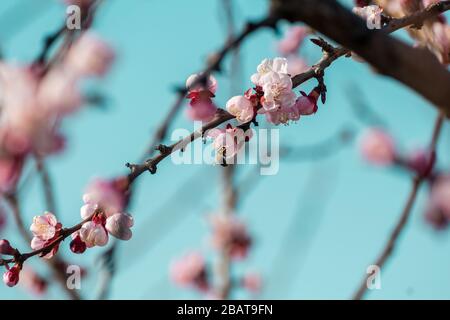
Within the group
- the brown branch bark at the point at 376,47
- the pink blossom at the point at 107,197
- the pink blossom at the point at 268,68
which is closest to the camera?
the brown branch bark at the point at 376,47

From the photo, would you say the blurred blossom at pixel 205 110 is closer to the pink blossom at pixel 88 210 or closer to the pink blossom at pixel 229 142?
the pink blossom at pixel 229 142

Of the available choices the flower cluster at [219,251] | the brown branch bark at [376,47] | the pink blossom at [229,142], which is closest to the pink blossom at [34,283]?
the flower cluster at [219,251]

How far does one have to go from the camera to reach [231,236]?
5387 millimetres

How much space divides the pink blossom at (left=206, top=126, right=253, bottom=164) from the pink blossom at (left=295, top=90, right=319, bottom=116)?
0.55 ft

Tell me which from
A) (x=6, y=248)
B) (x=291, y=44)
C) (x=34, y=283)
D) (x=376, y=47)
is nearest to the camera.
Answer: (x=376, y=47)

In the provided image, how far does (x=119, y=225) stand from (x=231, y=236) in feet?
12.6

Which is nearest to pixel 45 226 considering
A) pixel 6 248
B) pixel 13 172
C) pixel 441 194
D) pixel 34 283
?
pixel 6 248

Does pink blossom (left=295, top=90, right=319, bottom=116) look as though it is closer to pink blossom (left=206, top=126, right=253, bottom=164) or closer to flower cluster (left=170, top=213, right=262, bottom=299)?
pink blossom (left=206, top=126, right=253, bottom=164)

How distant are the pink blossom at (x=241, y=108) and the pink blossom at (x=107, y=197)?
0.35 meters

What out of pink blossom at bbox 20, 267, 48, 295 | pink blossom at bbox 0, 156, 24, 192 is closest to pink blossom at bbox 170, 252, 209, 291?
pink blossom at bbox 20, 267, 48, 295

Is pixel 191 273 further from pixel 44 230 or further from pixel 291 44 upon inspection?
pixel 44 230

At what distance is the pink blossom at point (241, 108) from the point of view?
5.06 ft
